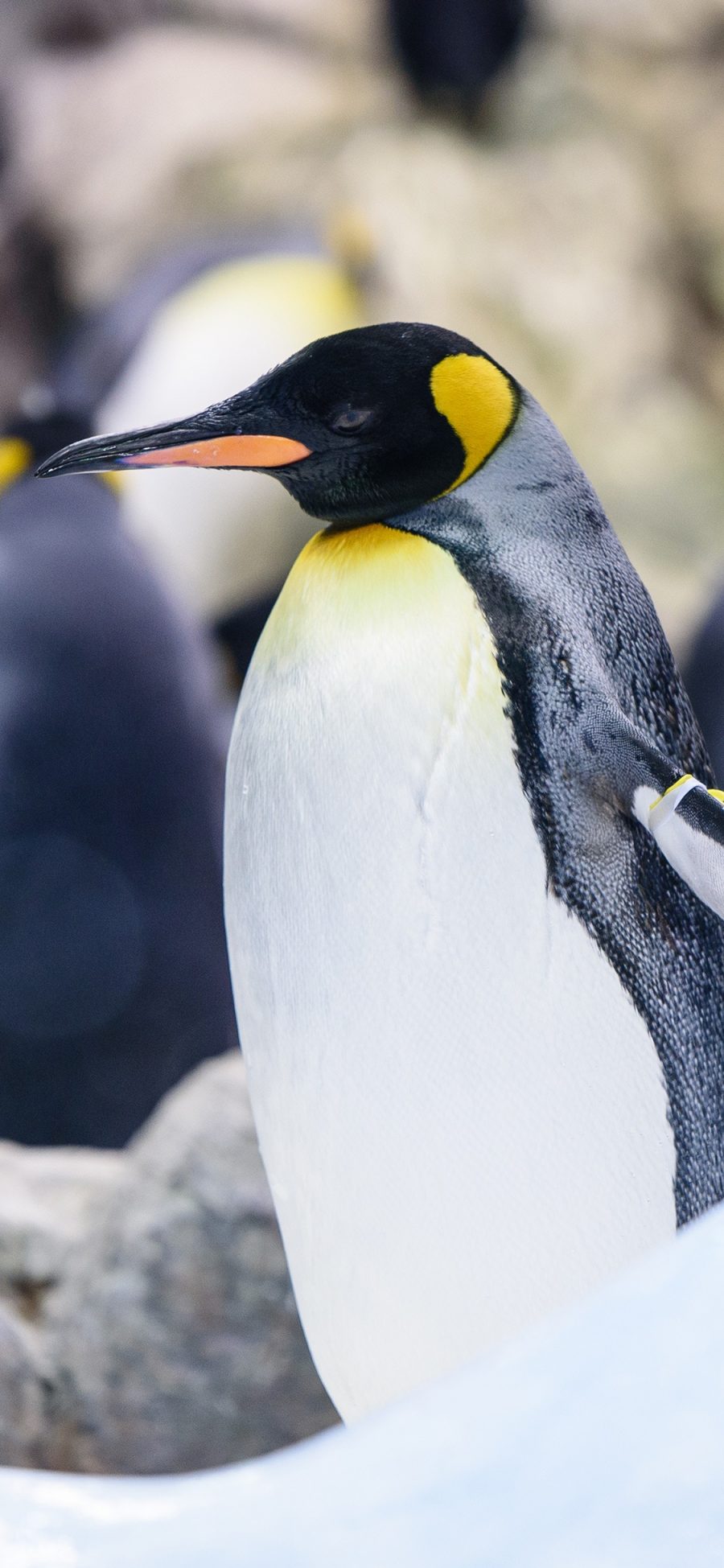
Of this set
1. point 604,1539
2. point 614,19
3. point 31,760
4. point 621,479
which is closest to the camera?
point 604,1539

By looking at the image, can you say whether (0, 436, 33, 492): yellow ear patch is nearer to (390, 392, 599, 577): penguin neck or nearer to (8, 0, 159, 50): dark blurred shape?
(390, 392, 599, 577): penguin neck

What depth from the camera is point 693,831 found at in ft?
2.93

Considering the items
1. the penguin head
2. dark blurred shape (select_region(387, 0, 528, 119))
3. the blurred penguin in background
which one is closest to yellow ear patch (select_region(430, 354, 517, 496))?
the penguin head

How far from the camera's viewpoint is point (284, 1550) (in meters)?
0.36

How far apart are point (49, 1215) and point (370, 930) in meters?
0.63

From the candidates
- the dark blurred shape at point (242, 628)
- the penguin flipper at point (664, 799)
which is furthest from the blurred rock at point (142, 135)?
the penguin flipper at point (664, 799)

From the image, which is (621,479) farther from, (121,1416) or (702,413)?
(121,1416)

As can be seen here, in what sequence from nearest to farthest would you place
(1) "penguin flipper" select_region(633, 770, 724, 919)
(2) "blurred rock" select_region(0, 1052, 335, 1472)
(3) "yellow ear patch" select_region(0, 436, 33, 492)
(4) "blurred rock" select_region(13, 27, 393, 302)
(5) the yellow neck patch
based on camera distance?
(1) "penguin flipper" select_region(633, 770, 724, 919), (5) the yellow neck patch, (2) "blurred rock" select_region(0, 1052, 335, 1472), (3) "yellow ear patch" select_region(0, 436, 33, 492), (4) "blurred rock" select_region(13, 27, 393, 302)

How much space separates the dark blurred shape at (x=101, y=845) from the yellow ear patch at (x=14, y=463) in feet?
0.42

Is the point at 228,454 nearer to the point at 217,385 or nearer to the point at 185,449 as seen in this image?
the point at 185,449

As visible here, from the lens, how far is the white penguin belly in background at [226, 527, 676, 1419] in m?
0.97

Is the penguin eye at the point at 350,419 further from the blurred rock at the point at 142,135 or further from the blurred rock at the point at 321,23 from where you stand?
the blurred rock at the point at 321,23

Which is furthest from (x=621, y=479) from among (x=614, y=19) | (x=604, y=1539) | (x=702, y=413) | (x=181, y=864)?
(x=604, y=1539)

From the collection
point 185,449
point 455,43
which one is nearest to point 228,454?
point 185,449
